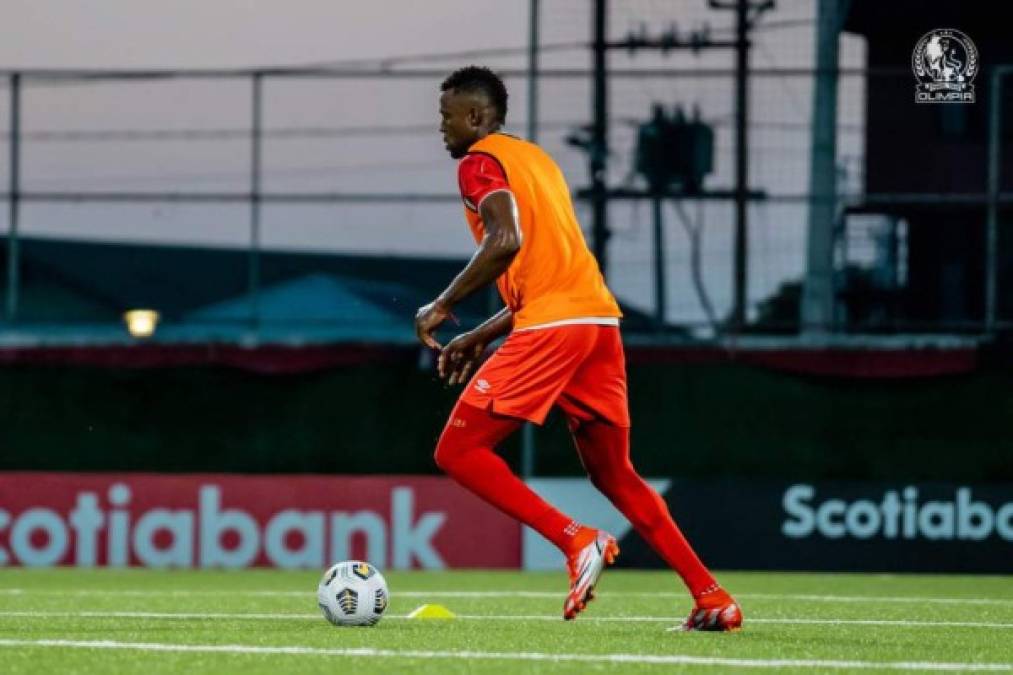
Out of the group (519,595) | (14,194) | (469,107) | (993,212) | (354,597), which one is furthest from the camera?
(14,194)

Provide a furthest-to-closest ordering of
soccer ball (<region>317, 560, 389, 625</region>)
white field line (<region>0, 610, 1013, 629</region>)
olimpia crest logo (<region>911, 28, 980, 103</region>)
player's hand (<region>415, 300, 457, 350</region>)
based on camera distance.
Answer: olimpia crest logo (<region>911, 28, 980, 103</region>)
white field line (<region>0, 610, 1013, 629</region>)
soccer ball (<region>317, 560, 389, 625</region>)
player's hand (<region>415, 300, 457, 350</region>)

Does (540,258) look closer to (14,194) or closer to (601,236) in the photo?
(601,236)

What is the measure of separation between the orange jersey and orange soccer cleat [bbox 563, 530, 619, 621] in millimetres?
832

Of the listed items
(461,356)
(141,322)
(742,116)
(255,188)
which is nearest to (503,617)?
(461,356)

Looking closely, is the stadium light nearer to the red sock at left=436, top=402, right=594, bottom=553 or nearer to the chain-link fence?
the chain-link fence

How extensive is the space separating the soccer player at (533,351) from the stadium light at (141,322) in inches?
448

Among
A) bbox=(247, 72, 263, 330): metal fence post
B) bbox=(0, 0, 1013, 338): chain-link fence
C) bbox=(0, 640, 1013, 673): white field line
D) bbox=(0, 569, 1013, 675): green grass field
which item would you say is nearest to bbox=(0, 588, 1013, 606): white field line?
bbox=(0, 569, 1013, 675): green grass field

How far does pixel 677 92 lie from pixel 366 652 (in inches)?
438

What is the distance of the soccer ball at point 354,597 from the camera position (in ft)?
26.4

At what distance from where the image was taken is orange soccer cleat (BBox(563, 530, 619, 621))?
24.5ft

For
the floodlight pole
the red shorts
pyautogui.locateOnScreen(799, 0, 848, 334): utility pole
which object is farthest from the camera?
the floodlight pole

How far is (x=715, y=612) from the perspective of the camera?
7.80m

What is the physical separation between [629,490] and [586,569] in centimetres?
52

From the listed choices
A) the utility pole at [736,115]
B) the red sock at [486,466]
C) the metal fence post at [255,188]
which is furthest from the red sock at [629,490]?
the metal fence post at [255,188]
